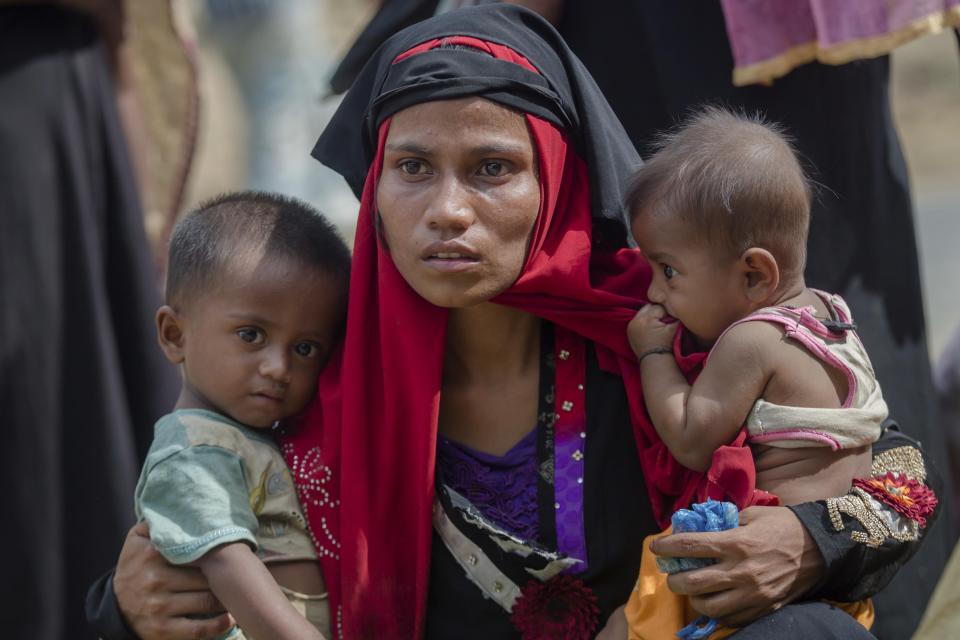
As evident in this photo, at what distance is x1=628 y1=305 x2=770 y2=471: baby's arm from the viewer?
2506mm

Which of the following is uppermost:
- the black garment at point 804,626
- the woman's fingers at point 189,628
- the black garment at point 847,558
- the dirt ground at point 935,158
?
the black garment at point 847,558

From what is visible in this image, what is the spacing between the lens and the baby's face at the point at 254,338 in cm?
284

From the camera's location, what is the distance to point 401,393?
2.84 m

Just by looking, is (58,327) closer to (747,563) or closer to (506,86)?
(506,86)

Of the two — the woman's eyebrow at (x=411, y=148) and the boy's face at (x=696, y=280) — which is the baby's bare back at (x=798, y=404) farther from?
the woman's eyebrow at (x=411, y=148)

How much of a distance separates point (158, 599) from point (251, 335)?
1.86ft

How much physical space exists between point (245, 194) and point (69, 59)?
6.01ft

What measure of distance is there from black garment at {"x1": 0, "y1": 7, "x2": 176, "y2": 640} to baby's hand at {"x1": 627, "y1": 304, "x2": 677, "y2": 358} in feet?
8.00

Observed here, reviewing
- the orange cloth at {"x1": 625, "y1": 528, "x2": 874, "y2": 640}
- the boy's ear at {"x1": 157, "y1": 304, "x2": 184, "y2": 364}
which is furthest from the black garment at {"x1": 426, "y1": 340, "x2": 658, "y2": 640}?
the boy's ear at {"x1": 157, "y1": 304, "x2": 184, "y2": 364}

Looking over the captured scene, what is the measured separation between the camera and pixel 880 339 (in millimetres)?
3555

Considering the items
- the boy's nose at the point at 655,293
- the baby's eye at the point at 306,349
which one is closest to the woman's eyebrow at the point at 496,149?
the boy's nose at the point at 655,293

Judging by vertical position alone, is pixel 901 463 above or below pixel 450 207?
below

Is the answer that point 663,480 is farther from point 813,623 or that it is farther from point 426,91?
point 426,91

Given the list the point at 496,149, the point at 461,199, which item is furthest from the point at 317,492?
the point at 496,149
